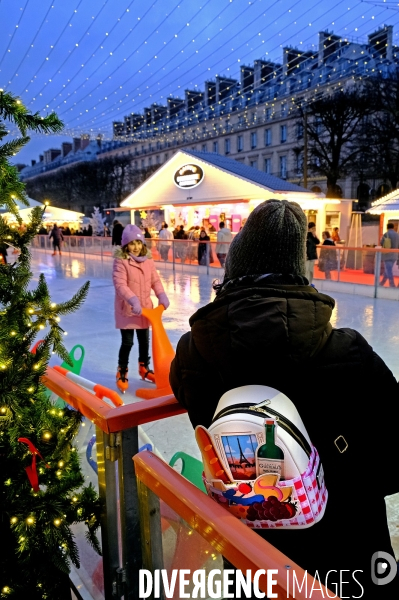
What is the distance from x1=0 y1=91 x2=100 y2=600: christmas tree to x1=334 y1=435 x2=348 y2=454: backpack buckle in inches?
36.2

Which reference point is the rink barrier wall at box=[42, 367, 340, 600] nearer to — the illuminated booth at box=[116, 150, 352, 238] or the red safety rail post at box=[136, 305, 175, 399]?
the red safety rail post at box=[136, 305, 175, 399]

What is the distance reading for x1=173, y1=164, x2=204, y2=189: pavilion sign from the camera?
61.7ft

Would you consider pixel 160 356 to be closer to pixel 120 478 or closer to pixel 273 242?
pixel 120 478

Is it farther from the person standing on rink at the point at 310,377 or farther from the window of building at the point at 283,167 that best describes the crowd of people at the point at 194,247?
the window of building at the point at 283,167

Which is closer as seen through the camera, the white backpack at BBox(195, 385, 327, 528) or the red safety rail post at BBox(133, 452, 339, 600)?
the red safety rail post at BBox(133, 452, 339, 600)

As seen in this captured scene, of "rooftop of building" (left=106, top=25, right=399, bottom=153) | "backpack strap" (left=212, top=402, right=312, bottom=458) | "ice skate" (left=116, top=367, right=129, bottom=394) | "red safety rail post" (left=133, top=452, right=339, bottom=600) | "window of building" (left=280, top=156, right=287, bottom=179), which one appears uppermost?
"rooftop of building" (left=106, top=25, right=399, bottom=153)

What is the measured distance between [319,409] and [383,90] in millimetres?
28399

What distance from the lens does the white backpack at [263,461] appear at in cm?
90

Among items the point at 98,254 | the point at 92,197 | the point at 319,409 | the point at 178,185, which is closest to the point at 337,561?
the point at 319,409

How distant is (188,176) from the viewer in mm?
19188

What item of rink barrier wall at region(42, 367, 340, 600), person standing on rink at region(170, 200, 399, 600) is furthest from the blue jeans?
person standing on rink at region(170, 200, 399, 600)

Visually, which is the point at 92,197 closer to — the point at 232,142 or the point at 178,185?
the point at 232,142

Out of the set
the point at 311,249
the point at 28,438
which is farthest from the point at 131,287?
the point at 311,249

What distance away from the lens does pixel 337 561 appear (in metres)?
1.07
